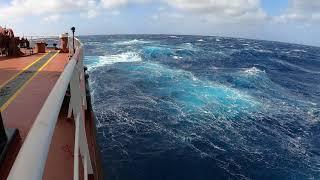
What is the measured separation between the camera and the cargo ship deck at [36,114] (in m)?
5.16

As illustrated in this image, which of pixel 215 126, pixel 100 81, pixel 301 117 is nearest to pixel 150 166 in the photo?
pixel 215 126

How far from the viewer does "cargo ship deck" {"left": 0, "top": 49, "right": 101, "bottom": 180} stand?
5.16 meters

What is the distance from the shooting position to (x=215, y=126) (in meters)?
18.4

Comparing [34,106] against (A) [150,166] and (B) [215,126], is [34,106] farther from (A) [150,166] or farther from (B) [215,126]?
A: (B) [215,126]

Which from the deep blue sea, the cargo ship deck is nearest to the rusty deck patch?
the cargo ship deck

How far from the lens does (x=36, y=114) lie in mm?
7137

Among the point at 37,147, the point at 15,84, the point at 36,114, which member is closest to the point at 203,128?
the point at 15,84

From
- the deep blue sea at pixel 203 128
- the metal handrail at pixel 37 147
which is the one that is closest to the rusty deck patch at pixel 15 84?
the deep blue sea at pixel 203 128

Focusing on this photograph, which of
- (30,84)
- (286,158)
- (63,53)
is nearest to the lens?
(30,84)

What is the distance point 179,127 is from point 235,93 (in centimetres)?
927

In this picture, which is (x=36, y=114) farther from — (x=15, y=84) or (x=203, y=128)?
(x=203, y=128)

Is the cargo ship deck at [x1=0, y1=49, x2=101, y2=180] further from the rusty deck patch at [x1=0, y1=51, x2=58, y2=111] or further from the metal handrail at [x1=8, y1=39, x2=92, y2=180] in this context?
the metal handrail at [x1=8, y1=39, x2=92, y2=180]

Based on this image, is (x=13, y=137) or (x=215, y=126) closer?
(x=13, y=137)

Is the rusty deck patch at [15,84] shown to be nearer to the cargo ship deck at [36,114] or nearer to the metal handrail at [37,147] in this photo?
the cargo ship deck at [36,114]
